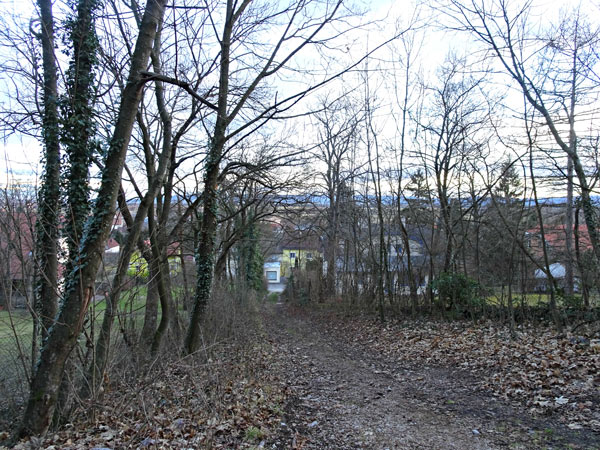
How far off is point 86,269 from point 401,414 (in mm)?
4595

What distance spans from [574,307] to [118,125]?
39.0 ft

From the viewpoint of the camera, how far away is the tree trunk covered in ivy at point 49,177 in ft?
17.8

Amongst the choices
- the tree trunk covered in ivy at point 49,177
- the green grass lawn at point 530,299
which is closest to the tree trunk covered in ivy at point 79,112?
the tree trunk covered in ivy at point 49,177

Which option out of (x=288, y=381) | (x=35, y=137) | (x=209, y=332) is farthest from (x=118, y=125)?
(x=209, y=332)

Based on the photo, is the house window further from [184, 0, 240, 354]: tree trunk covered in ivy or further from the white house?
[184, 0, 240, 354]: tree trunk covered in ivy

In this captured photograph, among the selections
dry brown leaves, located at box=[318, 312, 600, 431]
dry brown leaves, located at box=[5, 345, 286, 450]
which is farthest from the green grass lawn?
dry brown leaves, located at box=[5, 345, 286, 450]

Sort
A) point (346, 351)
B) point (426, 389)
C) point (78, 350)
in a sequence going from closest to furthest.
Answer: point (78, 350), point (426, 389), point (346, 351)

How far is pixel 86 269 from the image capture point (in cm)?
468

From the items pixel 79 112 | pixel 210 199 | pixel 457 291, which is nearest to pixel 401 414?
pixel 79 112

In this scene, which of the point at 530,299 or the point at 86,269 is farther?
the point at 530,299

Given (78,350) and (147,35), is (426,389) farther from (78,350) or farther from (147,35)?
(147,35)

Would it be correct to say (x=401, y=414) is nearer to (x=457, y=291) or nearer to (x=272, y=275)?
(x=457, y=291)

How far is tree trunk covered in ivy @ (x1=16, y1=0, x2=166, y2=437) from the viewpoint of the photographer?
14.4ft

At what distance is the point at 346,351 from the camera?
11945 mm
